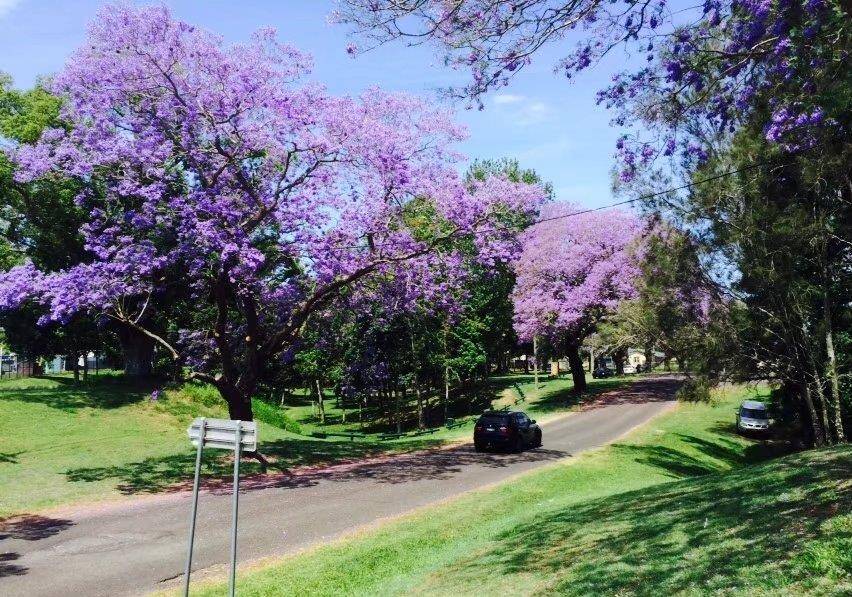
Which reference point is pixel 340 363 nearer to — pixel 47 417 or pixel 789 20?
pixel 47 417

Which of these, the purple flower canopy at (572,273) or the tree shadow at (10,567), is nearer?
the tree shadow at (10,567)

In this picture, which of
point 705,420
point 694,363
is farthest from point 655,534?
point 705,420

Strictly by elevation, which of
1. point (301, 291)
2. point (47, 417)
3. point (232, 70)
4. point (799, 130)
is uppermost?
point (232, 70)

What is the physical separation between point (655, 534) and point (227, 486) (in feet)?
39.6

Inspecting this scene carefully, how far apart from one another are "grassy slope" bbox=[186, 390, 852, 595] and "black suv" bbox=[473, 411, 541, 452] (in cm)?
851

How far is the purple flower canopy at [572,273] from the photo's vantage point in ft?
132

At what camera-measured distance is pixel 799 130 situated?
11.5 metres

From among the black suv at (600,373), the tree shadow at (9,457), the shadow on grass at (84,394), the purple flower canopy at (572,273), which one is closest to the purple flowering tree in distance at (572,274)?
the purple flower canopy at (572,273)

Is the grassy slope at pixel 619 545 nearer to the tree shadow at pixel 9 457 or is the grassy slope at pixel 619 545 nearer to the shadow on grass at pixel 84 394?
the tree shadow at pixel 9 457

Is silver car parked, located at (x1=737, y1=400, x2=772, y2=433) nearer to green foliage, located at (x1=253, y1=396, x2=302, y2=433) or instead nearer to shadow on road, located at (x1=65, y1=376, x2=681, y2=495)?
shadow on road, located at (x1=65, y1=376, x2=681, y2=495)

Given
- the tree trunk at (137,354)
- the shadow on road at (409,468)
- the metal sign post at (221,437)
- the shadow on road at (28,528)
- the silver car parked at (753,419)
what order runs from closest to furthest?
the metal sign post at (221,437), the shadow on road at (28,528), the shadow on road at (409,468), the silver car parked at (753,419), the tree trunk at (137,354)

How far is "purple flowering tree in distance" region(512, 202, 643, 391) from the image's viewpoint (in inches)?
1580

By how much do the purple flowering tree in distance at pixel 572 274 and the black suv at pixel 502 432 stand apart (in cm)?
1657

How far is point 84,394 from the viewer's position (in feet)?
98.4
